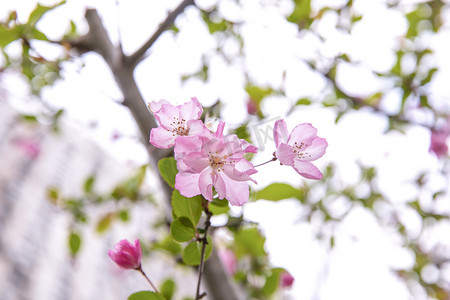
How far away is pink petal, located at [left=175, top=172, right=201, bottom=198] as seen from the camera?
1.21 feet

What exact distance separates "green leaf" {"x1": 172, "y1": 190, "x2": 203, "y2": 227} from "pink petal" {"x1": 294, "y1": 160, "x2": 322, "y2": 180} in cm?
12

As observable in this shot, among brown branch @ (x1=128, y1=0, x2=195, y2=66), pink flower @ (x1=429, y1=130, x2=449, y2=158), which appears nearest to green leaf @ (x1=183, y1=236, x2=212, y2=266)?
brown branch @ (x1=128, y1=0, x2=195, y2=66)

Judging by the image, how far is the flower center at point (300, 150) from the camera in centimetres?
44

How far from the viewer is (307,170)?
41 centimetres

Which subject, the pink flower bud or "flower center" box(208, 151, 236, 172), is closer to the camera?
A: "flower center" box(208, 151, 236, 172)

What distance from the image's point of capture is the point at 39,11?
2.29ft

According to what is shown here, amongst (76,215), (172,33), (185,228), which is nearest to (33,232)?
(76,215)

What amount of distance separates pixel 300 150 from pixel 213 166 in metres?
0.13

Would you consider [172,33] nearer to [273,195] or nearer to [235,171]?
[273,195]

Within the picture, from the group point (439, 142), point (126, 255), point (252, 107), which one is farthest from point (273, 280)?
point (439, 142)

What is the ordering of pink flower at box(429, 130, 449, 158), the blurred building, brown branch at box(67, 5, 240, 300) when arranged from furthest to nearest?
the blurred building, pink flower at box(429, 130, 449, 158), brown branch at box(67, 5, 240, 300)

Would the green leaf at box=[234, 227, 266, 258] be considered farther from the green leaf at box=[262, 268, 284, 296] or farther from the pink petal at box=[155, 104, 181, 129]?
the pink petal at box=[155, 104, 181, 129]

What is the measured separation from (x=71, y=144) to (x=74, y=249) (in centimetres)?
969

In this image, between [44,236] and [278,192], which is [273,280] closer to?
[278,192]
